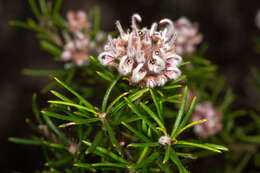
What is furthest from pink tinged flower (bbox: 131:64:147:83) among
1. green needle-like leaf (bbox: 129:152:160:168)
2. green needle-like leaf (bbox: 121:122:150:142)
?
green needle-like leaf (bbox: 129:152:160:168)

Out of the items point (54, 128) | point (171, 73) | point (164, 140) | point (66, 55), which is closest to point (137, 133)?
point (164, 140)

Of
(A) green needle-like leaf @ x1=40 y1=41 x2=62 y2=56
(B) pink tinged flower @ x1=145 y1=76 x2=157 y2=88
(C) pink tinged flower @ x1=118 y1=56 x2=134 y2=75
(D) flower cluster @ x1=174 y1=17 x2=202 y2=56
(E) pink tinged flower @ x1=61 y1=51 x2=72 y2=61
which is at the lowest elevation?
(B) pink tinged flower @ x1=145 y1=76 x2=157 y2=88

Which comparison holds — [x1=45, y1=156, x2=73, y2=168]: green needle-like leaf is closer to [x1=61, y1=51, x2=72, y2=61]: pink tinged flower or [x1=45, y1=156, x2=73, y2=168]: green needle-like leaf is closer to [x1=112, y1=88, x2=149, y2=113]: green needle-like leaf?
[x1=112, y1=88, x2=149, y2=113]: green needle-like leaf

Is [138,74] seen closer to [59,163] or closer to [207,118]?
[59,163]

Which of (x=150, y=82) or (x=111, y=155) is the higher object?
(x=150, y=82)

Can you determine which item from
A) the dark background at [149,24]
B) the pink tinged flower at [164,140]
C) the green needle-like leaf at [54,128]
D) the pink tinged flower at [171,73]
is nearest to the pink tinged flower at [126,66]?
the pink tinged flower at [171,73]
